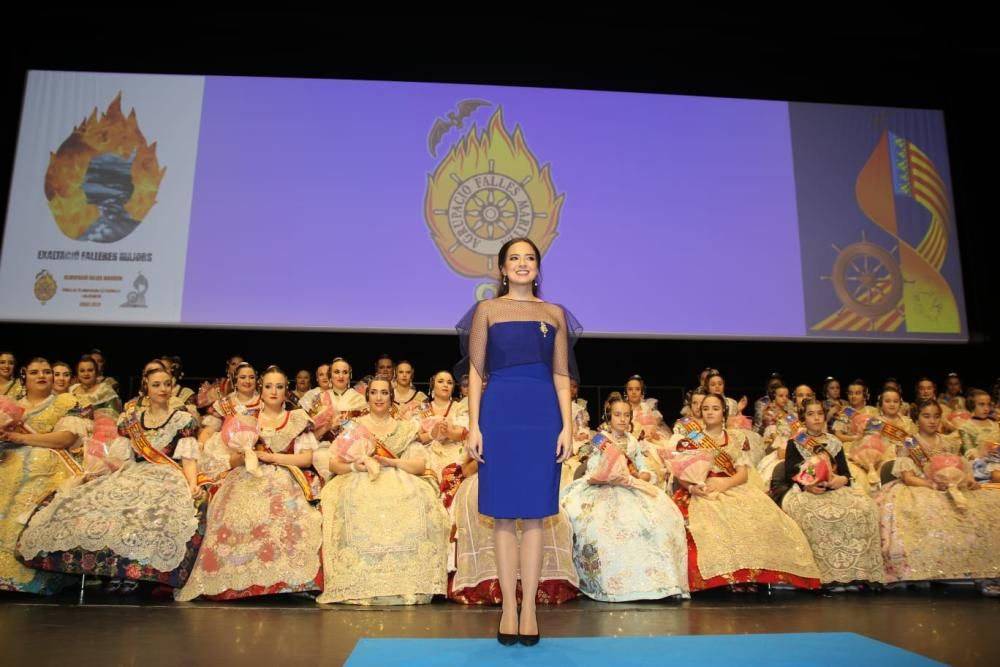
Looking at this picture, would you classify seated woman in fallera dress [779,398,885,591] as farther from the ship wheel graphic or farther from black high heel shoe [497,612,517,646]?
the ship wheel graphic

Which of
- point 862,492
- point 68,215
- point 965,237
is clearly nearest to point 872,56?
point 965,237

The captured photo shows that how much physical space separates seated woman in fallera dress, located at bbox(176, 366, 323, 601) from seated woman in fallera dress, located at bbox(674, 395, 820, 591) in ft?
6.21

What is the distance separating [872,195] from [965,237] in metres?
1.13

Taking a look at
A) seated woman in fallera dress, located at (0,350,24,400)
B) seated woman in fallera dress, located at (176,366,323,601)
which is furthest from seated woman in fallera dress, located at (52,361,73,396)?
seated woman in fallera dress, located at (176,366,323,601)

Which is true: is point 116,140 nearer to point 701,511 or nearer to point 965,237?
point 701,511

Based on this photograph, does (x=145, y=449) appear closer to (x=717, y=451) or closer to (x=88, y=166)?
(x=717, y=451)

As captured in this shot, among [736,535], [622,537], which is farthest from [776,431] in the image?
[622,537]

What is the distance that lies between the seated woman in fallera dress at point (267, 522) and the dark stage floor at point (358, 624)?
0.39ft

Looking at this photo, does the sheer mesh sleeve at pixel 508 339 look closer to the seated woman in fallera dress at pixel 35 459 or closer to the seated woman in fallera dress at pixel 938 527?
the seated woman in fallera dress at pixel 35 459

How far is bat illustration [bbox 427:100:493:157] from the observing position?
6352 mm

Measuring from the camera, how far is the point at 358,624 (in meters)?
2.94

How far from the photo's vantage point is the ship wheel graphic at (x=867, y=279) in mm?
6270

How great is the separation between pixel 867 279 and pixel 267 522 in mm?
5121

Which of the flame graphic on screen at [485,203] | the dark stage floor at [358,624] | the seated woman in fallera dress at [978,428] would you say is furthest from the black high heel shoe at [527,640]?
the flame graphic on screen at [485,203]
